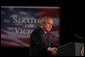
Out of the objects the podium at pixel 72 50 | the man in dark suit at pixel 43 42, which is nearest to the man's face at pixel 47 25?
the man in dark suit at pixel 43 42

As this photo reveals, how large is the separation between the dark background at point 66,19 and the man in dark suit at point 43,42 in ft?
10.1

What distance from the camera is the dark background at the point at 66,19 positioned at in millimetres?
5207

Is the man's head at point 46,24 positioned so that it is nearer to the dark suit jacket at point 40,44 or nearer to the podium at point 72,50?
the dark suit jacket at point 40,44

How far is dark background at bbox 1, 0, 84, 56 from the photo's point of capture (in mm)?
5207

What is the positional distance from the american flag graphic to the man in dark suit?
2382 mm

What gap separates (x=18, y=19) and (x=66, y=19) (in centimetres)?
114

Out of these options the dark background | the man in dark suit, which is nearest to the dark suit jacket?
the man in dark suit

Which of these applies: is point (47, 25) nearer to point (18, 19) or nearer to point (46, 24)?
point (46, 24)

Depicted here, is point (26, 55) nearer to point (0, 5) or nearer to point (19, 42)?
point (19, 42)

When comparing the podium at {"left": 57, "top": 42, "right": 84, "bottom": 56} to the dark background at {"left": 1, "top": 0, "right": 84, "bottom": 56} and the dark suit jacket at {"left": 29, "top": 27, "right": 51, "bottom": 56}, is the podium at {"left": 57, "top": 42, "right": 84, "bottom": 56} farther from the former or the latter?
the dark background at {"left": 1, "top": 0, "right": 84, "bottom": 56}

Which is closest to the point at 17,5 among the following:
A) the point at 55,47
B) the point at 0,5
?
the point at 0,5

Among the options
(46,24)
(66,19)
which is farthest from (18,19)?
(46,24)

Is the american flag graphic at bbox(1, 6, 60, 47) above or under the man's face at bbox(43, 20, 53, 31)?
under

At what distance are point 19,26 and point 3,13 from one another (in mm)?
800
